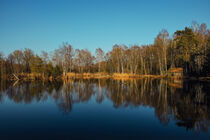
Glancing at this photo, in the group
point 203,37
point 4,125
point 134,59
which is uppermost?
point 203,37

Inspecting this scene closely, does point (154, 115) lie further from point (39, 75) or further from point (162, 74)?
point (39, 75)

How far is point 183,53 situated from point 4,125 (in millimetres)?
49109

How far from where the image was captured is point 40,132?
24.3ft

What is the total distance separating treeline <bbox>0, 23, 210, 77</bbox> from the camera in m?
43.3

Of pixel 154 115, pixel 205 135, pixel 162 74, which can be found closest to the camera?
pixel 205 135

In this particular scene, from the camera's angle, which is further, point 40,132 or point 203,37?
point 203,37

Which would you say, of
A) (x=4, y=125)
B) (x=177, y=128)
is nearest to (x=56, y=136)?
(x=4, y=125)

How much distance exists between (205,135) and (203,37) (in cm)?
5836

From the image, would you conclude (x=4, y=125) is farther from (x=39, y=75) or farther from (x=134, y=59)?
(x=134, y=59)

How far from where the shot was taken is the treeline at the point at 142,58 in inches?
1705

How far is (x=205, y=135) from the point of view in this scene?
6.61 meters

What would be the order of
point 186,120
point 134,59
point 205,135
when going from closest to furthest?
point 205,135
point 186,120
point 134,59

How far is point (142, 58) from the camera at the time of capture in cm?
6275

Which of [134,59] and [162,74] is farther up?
[134,59]
